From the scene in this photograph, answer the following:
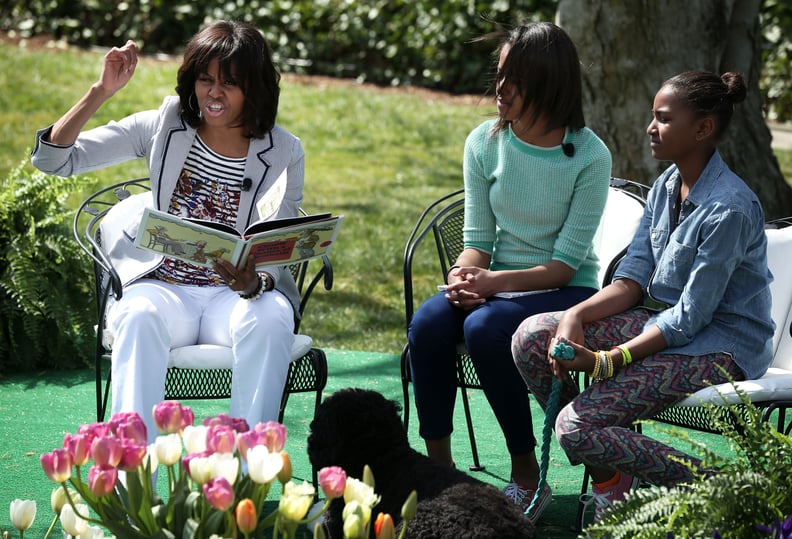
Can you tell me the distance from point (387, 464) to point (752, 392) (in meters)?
1.06

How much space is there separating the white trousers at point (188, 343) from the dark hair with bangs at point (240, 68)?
0.64 meters

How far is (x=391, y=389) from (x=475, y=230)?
4.94 ft

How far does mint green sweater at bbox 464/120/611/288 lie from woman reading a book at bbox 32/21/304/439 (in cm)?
65

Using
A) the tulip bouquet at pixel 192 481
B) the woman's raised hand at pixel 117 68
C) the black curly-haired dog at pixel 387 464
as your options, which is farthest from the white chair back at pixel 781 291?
the woman's raised hand at pixel 117 68

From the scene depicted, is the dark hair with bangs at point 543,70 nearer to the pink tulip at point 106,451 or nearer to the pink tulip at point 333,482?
the pink tulip at point 333,482

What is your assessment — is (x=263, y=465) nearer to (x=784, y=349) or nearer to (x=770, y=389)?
(x=770, y=389)

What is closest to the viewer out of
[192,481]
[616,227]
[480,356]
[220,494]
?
[220,494]

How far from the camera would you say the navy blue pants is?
333 centimetres

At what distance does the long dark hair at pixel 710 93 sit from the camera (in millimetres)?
3082

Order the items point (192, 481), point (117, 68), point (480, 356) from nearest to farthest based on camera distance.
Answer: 1. point (192, 481)
2. point (480, 356)
3. point (117, 68)

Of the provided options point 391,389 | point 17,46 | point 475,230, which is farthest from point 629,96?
point 17,46

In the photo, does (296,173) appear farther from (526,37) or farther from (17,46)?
(17,46)

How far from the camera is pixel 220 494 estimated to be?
179 centimetres

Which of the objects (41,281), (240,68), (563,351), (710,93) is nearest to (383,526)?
(563,351)
